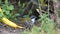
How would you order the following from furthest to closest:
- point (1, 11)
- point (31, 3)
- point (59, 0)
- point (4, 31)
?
1. point (31, 3)
2. point (1, 11)
3. point (4, 31)
4. point (59, 0)

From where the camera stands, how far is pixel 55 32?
11.0 ft

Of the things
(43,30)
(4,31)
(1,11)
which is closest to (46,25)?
(43,30)

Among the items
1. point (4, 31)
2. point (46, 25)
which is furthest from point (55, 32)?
point (4, 31)

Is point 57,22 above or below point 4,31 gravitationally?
above

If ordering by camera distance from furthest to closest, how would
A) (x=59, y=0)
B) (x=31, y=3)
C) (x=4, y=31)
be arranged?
(x=31, y=3), (x=4, y=31), (x=59, y=0)

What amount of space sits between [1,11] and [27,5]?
25.5 inches

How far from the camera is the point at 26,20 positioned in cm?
526

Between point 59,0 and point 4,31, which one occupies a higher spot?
point 59,0

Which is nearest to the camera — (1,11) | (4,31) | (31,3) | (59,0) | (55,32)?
(55,32)

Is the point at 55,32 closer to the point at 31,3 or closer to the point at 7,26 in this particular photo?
the point at 7,26

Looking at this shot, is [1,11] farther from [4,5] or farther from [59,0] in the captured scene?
[59,0]

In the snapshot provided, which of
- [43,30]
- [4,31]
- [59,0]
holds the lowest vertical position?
[4,31]

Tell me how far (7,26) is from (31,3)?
80 centimetres

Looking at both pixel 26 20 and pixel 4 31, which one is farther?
pixel 26 20
